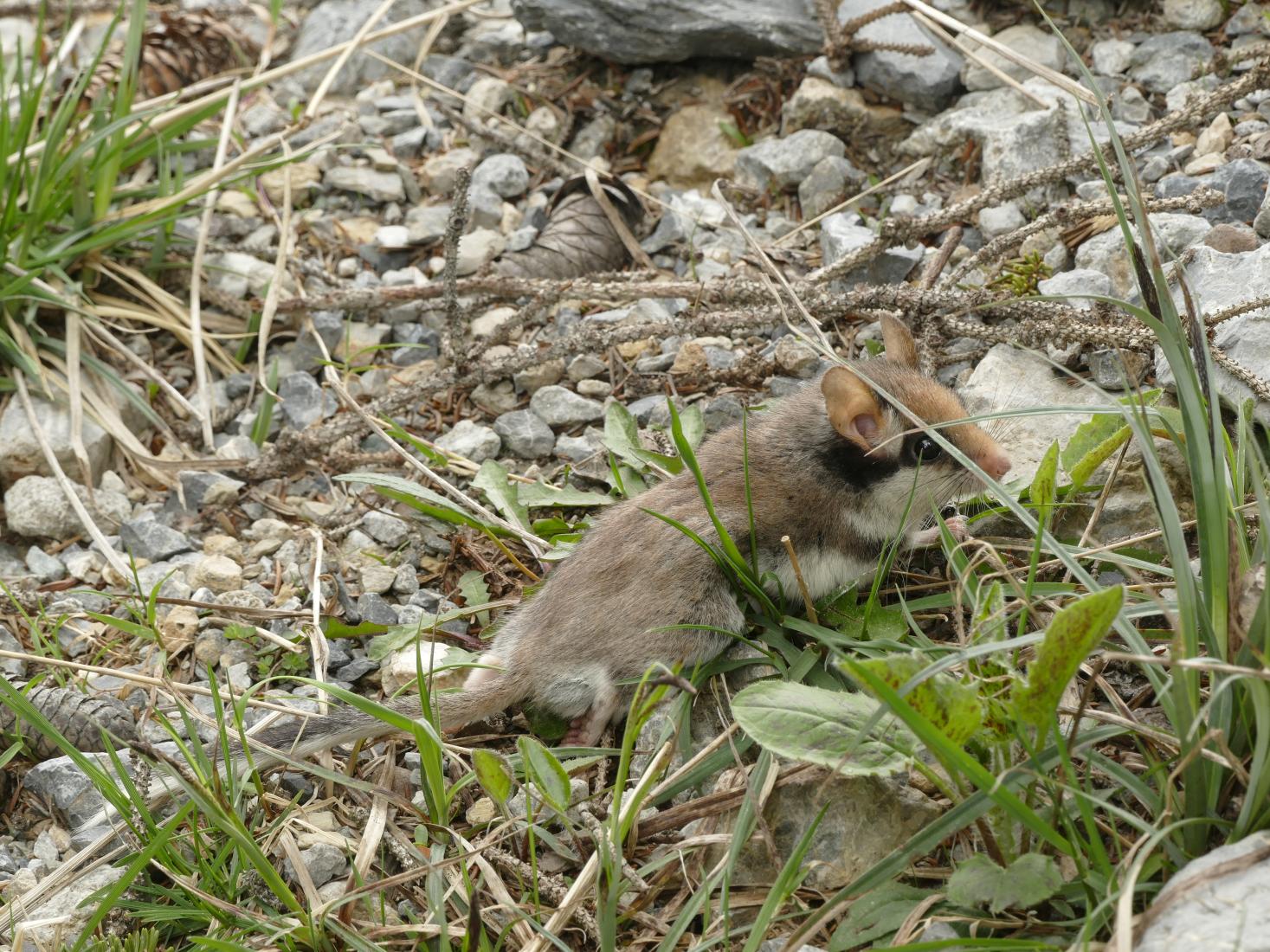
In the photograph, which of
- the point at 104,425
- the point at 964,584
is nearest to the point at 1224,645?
the point at 964,584

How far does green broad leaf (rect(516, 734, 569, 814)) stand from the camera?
2.99m

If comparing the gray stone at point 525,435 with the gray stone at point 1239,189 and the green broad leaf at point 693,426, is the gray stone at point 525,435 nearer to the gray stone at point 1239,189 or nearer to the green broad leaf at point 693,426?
the green broad leaf at point 693,426

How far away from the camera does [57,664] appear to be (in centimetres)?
372

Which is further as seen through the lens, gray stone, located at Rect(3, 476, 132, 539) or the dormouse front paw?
gray stone, located at Rect(3, 476, 132, 539)

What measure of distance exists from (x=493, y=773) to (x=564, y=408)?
2.08 m

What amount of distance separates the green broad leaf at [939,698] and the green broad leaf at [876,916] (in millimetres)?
382

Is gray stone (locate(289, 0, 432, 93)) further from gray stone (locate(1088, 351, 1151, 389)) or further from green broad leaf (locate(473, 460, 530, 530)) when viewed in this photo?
gray stone (locate(1088, 351, 1151, 389))

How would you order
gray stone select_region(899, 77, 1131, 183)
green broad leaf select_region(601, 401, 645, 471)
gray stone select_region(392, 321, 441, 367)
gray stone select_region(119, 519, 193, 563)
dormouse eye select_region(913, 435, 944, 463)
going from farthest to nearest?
gray stone select_region(392, 321, 441, 367), gray stone select_region(899, 77, 1131, 183), gray stone select_region(119, 519, 193, 563), green broad leaf select_region(601, 401, 645, 471), dormouse eye select_region(913, 435, 944, 463)

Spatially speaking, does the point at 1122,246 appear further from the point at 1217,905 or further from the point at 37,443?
the point at 37,443

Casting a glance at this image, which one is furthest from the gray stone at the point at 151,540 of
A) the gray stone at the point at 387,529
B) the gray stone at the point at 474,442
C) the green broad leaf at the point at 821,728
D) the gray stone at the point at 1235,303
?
the gray stone at the point at 1235,303

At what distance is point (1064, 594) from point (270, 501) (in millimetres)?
2967

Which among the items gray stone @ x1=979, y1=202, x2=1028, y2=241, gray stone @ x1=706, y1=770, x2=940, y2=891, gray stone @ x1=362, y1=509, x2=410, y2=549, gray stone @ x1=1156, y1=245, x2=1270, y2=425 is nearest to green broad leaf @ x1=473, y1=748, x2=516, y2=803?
gray stone @ x1=706, y1=770, x2=940, y2=891

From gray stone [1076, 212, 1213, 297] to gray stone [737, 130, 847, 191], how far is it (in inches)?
57.6

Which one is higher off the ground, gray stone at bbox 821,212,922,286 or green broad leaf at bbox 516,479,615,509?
gray stone at bbox 821,212,922,286
